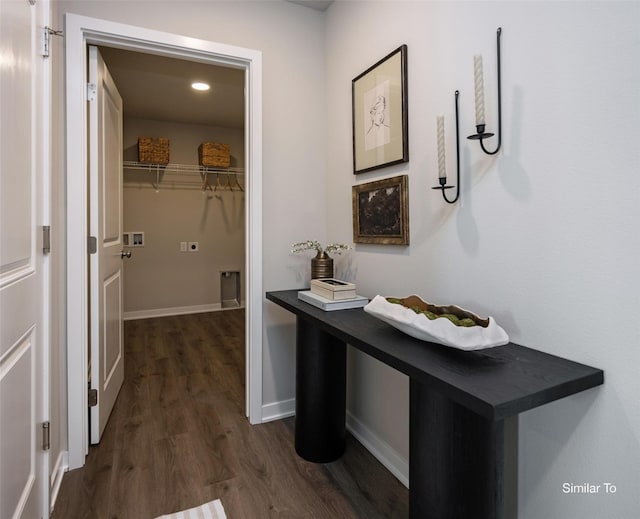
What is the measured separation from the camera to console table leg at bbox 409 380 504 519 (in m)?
1.01

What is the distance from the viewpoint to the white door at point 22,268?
1.02 m

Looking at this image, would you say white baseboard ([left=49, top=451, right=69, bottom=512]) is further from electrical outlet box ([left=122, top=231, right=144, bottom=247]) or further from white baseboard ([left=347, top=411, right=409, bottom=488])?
electrical outlet box ([left=122, top=231, right=144, bottom=247])

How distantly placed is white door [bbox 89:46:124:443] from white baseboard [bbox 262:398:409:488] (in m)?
0.92

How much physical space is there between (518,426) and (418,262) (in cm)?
70

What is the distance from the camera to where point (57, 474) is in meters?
1.69

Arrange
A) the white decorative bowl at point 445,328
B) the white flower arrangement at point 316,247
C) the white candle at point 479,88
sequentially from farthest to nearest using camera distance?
the white flower arrangement at point 316,247, the white candle at point 479,88, the white decorative bowl at point 445,328

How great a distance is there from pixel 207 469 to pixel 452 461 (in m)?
1.23

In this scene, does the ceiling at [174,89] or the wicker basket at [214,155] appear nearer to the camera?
the ceiling at [174,89]

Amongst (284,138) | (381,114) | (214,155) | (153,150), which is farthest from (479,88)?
(153,150)

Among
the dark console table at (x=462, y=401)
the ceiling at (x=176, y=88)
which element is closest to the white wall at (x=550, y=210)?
the dark console table at (x=462, y=401)

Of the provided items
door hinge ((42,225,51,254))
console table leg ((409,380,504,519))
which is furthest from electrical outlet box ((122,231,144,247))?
console table leg ((409,380,504,519))

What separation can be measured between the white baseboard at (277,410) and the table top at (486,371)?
1.20 meters

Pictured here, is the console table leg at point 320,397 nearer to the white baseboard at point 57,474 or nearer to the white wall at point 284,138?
the white wall at point 284,138

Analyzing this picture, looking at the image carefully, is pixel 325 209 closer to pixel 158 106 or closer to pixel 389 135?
pixel 389 135
